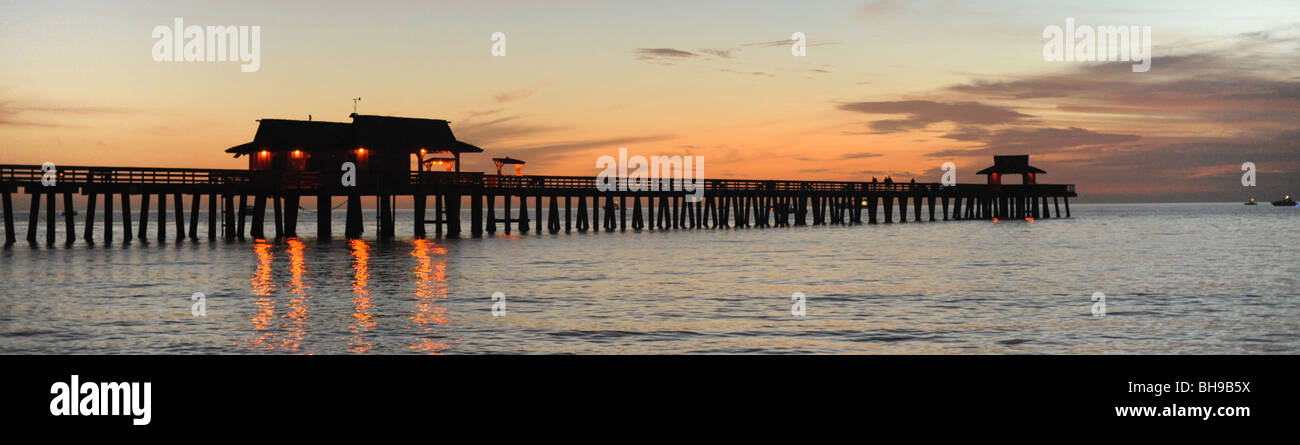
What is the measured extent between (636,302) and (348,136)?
3093cm

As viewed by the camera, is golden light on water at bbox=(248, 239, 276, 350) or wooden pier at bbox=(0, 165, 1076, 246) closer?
golden light on water at bbox=(248, 239, 276, 350)

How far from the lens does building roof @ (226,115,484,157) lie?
48.7m

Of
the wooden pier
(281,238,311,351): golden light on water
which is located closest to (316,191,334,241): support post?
the wooden pier

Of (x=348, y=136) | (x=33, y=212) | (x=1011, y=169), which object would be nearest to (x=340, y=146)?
(x=348, y=136)

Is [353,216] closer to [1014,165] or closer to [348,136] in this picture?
[348,136]

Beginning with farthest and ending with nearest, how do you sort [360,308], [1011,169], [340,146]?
[1011,169], [340,146], [360,308]

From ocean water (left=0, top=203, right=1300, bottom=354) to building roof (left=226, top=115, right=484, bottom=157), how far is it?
9219mm

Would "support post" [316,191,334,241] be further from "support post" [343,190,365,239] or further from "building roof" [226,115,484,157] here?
"building roof" [226,115,484,157]

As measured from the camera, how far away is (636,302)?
851 inches
